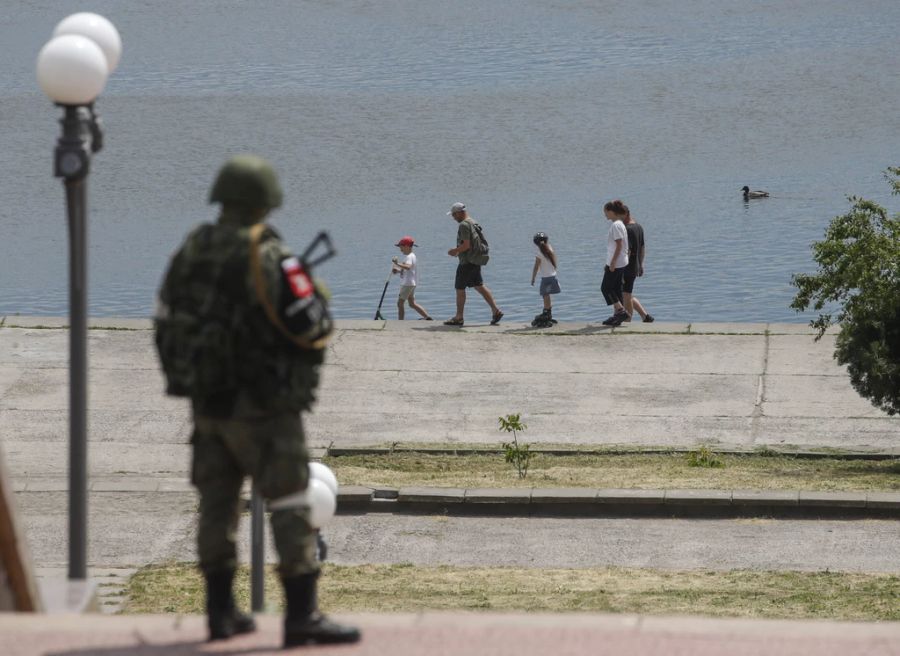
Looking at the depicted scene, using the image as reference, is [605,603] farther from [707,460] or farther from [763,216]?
[763,216]

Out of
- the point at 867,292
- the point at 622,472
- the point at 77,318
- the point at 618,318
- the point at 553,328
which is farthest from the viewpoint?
the point at 618,318

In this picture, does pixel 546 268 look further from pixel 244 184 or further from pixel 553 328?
pixel 244 184

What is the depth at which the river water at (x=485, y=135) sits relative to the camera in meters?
32.3

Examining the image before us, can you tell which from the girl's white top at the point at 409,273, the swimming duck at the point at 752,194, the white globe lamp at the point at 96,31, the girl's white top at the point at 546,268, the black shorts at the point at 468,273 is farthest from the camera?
the swimming duck at the point at 752,194

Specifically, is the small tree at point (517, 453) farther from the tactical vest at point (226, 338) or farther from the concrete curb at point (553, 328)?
the tactical vest at point (226, 338)

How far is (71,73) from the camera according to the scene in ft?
23.3

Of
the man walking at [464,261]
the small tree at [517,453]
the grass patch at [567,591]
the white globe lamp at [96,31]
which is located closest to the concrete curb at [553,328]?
the man walking at [464,261]

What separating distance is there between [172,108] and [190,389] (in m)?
46.6

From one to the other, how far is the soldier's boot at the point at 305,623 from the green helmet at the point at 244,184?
1243mm

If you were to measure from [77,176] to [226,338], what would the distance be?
79.2 inches

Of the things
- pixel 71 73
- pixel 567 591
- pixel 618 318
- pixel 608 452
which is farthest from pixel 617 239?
pixel 71 73

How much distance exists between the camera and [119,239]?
3556 centimetres

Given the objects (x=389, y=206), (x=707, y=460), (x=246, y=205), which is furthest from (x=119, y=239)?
(x=246, y=205)

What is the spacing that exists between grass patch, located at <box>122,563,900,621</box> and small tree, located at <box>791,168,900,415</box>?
4210mm
